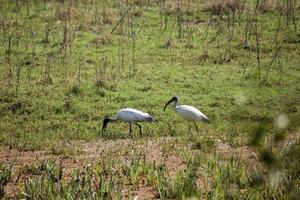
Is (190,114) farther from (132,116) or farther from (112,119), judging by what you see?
(112,119)

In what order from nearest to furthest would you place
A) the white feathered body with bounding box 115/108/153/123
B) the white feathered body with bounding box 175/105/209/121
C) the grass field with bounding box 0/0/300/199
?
the grass field with bounding box 0/0/300/199
the white feathered body with bounding box 115/108/153/123
the white feathered body with bounding box 175/105/209/121

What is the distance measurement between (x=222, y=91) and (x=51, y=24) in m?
6.75

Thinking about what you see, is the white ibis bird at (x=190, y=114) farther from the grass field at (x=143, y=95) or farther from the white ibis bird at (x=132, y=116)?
the white ibis bird at (x=132, y=116)

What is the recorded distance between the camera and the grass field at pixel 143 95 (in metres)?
6.99

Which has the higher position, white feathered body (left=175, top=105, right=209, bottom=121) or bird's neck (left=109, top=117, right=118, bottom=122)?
white feathered body (left=175, top=105, right=209, bottom=121)

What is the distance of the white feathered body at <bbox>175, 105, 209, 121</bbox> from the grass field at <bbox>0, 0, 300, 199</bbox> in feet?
0.86

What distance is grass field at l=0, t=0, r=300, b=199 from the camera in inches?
275

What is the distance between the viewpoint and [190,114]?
10.7 meters

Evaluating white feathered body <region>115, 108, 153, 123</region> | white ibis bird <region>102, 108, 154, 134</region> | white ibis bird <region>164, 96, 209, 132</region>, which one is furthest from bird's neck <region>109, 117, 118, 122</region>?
white ibis bird <region>164, 96, 209, 132</region>

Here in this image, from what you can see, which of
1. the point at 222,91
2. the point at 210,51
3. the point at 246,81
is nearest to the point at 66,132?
the point at 222,91

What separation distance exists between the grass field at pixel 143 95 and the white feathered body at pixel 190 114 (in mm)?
262

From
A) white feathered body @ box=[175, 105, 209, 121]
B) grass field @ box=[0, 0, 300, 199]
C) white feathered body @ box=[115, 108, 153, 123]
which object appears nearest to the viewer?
grass field @ box=[0, 0, 300, 199]

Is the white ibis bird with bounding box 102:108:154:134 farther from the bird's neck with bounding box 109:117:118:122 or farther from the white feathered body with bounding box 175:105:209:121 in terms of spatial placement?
the white feathered body with bounding box 175:105:209:121

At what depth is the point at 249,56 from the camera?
1536 cm
